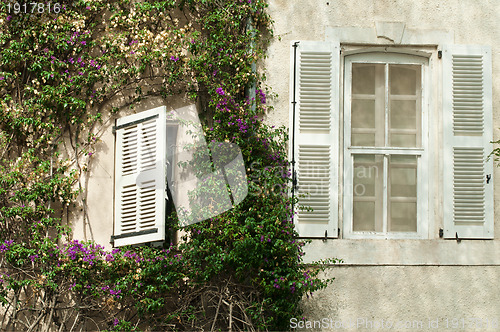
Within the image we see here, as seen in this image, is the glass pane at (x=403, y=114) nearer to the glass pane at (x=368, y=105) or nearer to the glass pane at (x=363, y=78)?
the glass pane at (x=368, y=105)

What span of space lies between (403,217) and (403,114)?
3.14ft

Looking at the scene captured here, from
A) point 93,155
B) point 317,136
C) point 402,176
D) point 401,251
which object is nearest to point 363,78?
point 317,136

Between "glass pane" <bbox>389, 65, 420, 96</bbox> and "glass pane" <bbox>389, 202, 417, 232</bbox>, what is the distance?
104 cm

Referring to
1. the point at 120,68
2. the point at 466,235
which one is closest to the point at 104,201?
the point at 120,68

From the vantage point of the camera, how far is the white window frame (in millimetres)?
5949

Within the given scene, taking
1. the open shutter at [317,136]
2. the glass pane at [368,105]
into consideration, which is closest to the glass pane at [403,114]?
the glass pane at [368,105]

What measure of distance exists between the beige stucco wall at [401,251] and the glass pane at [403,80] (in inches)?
8.1

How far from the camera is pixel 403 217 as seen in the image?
6016 mm

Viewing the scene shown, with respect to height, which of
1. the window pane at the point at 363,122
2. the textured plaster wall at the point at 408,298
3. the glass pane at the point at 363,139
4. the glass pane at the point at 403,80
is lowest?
the textured plaster wall at the point at 408,298

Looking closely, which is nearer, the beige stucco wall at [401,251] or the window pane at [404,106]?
the beige stucco wall at [401,251]

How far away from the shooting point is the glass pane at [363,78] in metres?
6.12

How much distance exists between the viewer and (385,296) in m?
5.82

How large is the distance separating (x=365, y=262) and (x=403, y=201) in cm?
69

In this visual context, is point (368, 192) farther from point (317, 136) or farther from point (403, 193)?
point (317, 136)
